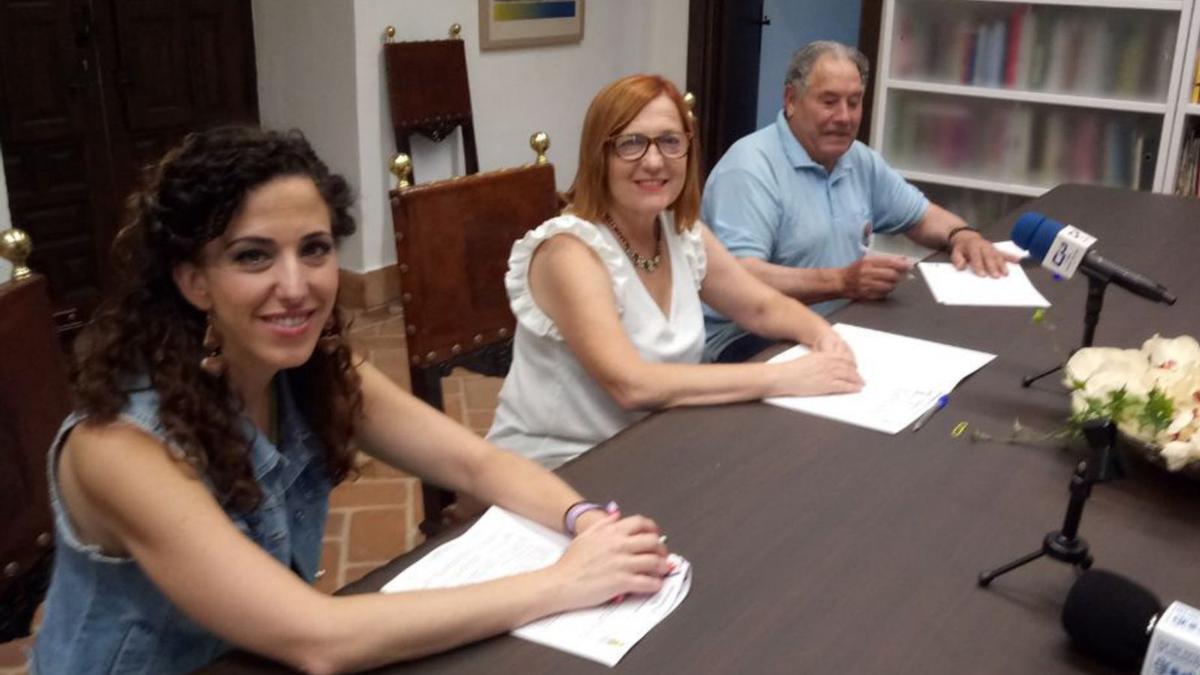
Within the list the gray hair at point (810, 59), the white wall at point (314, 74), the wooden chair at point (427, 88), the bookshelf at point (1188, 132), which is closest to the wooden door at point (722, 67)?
the wooden chair at point (427, 88)

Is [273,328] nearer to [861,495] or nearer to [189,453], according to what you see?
[189,453]

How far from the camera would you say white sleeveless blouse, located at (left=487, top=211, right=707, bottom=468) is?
179 cm

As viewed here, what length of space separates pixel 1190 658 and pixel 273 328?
2.95ft

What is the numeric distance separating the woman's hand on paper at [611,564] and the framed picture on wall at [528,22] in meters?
3.43

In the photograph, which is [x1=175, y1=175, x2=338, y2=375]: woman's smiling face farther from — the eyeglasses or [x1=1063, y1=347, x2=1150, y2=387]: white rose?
[x1=1063, y1=347, x2=1150, y2=387]: white rose

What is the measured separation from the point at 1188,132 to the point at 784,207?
2.21m

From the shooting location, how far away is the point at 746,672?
1013 mm

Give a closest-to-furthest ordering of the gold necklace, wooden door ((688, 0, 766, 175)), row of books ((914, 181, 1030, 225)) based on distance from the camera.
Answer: the gold necklace → row of books ((914, 181, 1030, 225)) → wooden door ((688, 0, 766, 175))

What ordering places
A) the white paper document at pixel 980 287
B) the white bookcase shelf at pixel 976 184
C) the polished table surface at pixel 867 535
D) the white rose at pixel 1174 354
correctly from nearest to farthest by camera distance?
the polished table surface at pixel 867 535 → the white rose at pixel 1174 354 → the white paper document at pixel 980 287 → the white bookcase shelf at pixel 976 184

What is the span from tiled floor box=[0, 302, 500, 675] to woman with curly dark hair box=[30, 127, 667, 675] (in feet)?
3.16

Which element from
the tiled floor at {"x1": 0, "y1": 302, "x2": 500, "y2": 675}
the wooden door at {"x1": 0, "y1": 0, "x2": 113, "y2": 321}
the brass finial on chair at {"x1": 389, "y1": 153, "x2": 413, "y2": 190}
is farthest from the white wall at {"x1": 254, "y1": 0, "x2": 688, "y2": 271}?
the brass finial on chair at {"x1": 389, "y1": 153, "x2": 413, "y2": 190}

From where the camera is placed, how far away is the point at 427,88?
4031 millimetres

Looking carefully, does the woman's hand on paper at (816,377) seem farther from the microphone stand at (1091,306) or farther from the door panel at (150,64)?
the door panel at (150,64)

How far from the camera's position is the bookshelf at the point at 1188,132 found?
3785 mm
